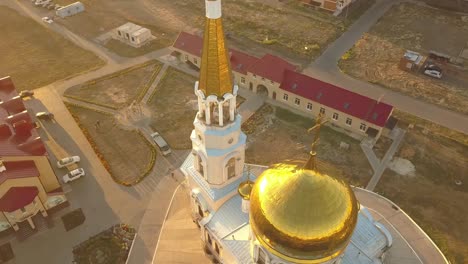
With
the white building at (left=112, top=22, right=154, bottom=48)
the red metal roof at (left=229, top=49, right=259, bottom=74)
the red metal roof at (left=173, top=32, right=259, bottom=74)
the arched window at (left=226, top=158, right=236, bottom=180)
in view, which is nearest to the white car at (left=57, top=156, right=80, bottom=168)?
the arched window at (left=226, top=158, right=236, bottom=180)

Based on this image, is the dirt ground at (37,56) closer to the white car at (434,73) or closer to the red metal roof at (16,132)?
the red metal roof at (16,132)

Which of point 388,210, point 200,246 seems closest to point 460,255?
point 388,210

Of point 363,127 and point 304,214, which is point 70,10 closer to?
A: point 363,127

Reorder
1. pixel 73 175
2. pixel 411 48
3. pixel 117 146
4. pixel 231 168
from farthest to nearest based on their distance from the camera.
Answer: pixel 411 48
pixel 117 146
pixel 73 175
pixel 231 168

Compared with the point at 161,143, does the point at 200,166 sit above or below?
above

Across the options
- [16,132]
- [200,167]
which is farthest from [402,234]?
[16,132]

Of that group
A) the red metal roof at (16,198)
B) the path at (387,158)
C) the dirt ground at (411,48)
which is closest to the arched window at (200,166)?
the red metal roof at (16,198)
